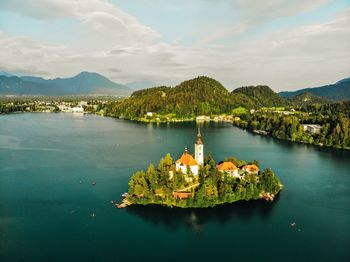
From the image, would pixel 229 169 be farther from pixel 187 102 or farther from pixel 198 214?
pixel 187 102

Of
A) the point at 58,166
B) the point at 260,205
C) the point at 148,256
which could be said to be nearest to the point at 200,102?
the point at 58,166

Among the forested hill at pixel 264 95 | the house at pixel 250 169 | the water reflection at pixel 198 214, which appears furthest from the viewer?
the forested hill at pixel 264 95

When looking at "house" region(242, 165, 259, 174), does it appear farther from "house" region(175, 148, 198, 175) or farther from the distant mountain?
the distant mountain

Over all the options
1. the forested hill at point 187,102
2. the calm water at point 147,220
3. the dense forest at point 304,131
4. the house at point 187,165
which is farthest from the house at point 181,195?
the forested hill at point 187,102

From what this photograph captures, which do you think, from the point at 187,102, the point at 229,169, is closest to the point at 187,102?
the point at 187,102

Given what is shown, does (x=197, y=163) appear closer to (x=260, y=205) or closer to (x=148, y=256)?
(x=260, y=205)

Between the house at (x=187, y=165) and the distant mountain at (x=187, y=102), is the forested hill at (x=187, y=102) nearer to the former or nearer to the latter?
the distant mountain at (x=187, y=102)

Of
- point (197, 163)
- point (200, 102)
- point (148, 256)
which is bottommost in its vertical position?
point (148, 256)
